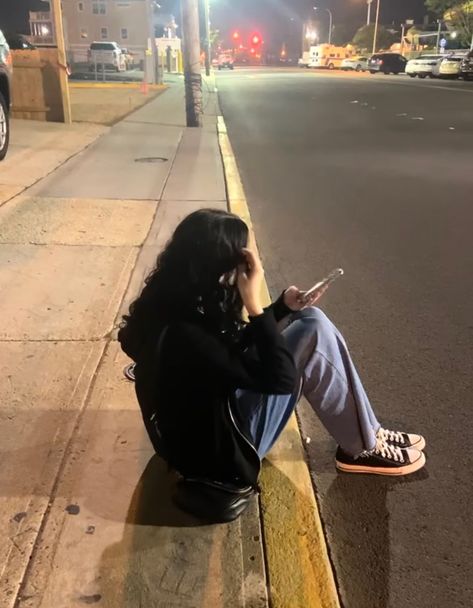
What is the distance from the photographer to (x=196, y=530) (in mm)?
2344

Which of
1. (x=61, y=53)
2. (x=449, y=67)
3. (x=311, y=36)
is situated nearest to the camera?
(x=61, y=53)

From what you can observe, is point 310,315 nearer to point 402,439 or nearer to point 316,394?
point 316,394

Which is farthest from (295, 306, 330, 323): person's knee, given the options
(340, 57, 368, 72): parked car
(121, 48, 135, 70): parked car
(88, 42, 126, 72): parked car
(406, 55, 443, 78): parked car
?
(340, 57, 368, 72): parked car

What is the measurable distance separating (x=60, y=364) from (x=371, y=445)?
1.74m

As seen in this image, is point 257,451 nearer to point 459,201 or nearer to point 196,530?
point 196,530

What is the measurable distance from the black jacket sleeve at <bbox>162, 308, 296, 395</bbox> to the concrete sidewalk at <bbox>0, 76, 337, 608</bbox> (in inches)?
23.5

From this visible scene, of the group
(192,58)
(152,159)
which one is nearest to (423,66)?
(192,58)

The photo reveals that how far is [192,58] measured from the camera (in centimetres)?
1381

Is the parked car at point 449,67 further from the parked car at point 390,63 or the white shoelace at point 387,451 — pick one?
the white shoelace at point 387,451

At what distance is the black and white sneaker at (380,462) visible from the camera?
9.04 feet

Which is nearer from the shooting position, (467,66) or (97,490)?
(97,490)

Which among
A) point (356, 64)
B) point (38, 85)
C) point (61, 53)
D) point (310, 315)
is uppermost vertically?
point (61, 53)

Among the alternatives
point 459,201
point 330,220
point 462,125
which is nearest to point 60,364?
point 330,220

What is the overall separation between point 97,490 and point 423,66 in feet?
145
